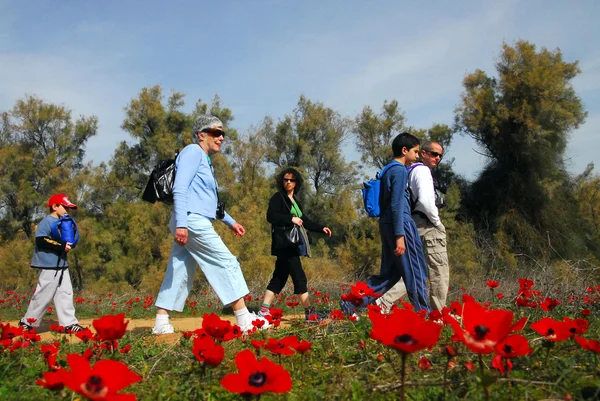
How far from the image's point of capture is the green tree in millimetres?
16781

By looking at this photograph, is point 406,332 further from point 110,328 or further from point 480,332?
point 110,328

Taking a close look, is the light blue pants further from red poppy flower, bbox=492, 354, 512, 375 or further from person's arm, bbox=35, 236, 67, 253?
red poppy flower, bbox=492, 354, 512, 375

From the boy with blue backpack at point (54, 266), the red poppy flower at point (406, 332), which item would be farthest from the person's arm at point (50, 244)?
the red poppy flower at point (406, 332)

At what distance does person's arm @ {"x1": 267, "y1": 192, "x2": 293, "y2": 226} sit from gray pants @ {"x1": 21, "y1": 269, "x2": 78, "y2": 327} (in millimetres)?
2315

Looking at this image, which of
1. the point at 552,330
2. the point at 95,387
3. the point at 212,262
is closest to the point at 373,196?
the point at 212,262

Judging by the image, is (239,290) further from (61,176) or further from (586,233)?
(61,176)

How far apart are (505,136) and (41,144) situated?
19.0 metres

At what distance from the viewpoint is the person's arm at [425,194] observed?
4773mm

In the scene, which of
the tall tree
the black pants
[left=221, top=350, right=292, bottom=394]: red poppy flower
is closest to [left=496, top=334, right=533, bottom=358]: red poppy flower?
[left=221, top=350, right=292, bottom=394]: red poppy flower

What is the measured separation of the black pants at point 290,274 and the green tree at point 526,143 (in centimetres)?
1269

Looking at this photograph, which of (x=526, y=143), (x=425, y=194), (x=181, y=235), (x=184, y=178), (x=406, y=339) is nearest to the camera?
(x=406, y=339)

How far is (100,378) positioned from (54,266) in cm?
490

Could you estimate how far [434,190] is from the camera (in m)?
4.92

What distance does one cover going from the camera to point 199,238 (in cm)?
433
